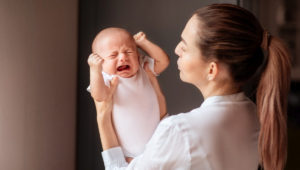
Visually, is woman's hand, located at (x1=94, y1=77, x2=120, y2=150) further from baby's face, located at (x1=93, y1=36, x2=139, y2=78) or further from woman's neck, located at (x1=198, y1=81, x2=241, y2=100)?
woman's neck, located at (x1=198, y1=81, x2=241, y2=100)

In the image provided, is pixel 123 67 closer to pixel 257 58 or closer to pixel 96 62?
pixel 96 62

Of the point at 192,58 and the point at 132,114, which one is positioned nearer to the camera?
the point at 192,58

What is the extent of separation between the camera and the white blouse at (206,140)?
1058mm

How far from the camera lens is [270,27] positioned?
→ 180 cm

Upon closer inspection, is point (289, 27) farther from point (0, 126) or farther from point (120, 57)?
point (0, 126)

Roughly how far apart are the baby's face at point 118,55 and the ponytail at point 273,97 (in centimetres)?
44

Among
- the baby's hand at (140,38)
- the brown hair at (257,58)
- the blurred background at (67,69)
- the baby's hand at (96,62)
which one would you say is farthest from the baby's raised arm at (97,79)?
the blurred background at (67,69)

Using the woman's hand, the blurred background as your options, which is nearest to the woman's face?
the woman's hand

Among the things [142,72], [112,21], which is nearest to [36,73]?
[112,21]

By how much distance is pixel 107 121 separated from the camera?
52.2 inches

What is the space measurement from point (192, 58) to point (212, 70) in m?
0.07

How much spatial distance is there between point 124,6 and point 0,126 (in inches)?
30.0

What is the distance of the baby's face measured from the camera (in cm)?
131

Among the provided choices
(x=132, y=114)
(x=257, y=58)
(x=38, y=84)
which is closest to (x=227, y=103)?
(x=257, y=58)
